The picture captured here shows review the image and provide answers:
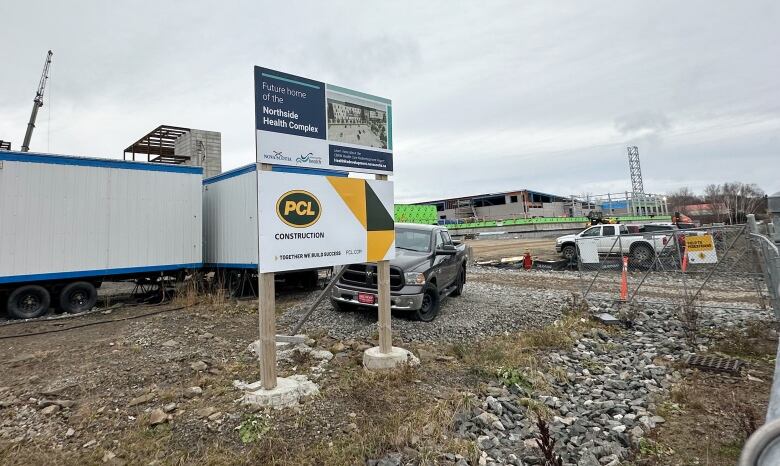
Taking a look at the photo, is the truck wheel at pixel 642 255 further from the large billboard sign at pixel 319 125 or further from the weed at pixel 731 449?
the large billboard sign at pixel 319 125

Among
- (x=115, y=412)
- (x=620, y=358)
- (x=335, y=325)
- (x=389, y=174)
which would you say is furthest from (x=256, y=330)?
(x=620, y=358)

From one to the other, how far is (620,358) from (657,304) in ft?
16.0

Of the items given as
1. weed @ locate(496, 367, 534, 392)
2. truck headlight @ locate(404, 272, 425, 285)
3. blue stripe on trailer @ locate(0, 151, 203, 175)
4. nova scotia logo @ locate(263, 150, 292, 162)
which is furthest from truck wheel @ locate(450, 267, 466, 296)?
blue stripe on trailer @ locate(0, 151, 203, 175)

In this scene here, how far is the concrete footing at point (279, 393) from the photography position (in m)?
4.05

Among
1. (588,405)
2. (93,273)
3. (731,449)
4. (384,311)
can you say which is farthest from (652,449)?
(93,273)

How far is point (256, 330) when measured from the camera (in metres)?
7.36

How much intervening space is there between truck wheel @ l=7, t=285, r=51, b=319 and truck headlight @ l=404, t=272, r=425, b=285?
8477 millimetres

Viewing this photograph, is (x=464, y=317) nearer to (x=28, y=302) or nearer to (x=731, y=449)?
(x=731, y=449)

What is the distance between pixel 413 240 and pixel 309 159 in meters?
4.66

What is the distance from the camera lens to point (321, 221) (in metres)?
4.67

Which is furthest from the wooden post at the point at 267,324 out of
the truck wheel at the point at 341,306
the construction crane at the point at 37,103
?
the construction crane at the point at 37,103

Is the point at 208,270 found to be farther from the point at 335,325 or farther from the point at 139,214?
the point at 335,325

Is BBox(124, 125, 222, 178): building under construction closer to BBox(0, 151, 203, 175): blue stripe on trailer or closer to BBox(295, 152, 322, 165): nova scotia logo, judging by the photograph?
BBox(0, 151, 203, 175): blue stripe on trailer

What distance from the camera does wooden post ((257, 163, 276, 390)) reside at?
13.4ft
